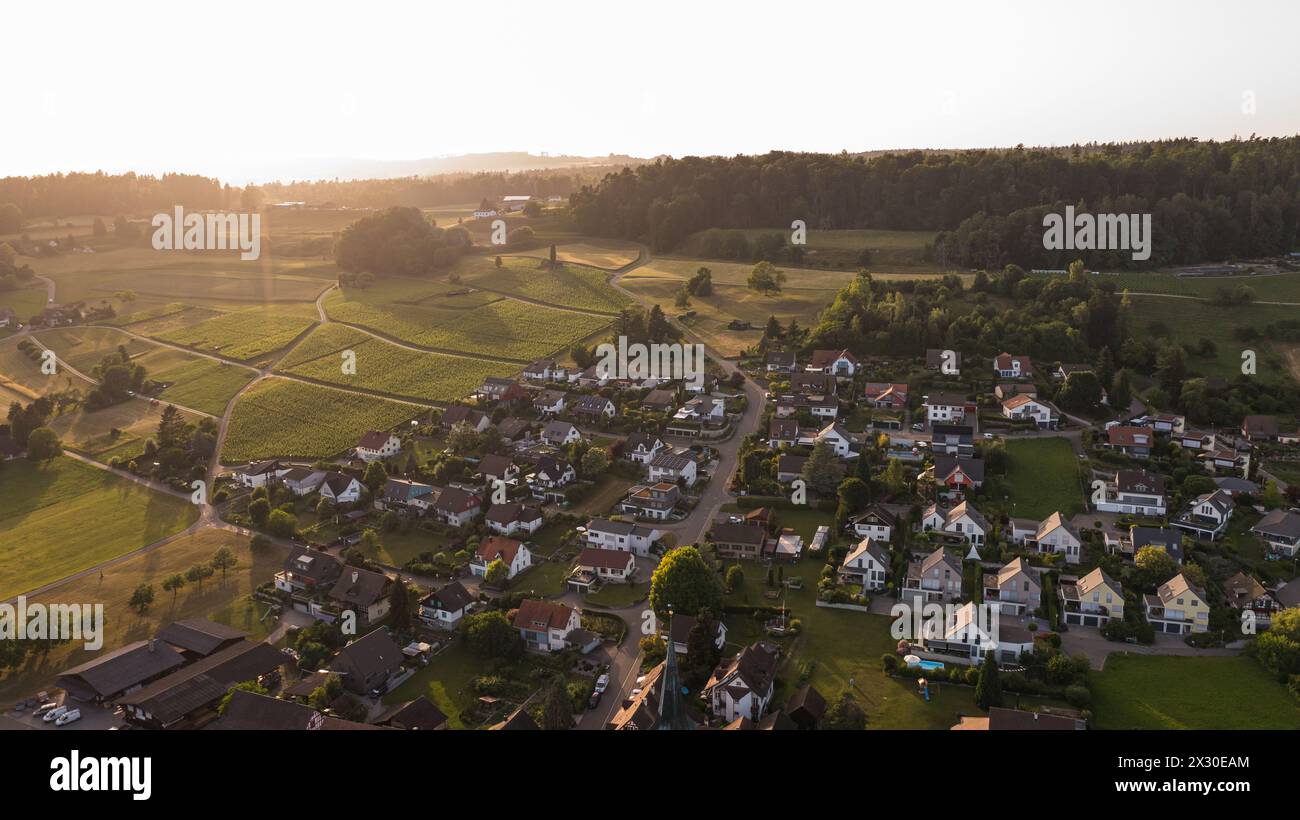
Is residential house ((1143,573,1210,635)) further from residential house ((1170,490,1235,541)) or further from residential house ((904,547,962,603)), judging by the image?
residential house ((1170,490,1235,541))

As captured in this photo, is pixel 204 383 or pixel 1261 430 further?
pixel 204 383

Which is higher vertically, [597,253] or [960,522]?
[597,253]

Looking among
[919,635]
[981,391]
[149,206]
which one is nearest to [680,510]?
[919,635]

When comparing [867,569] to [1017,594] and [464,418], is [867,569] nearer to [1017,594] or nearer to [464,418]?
[1017,594]

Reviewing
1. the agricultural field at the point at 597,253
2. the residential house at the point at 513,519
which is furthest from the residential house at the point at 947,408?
the agricultural field at the point at 597,253

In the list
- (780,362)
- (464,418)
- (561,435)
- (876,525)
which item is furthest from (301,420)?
A: (876,525)

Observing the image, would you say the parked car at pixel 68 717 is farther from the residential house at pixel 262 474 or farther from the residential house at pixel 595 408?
the residential house at pixel 595 408
